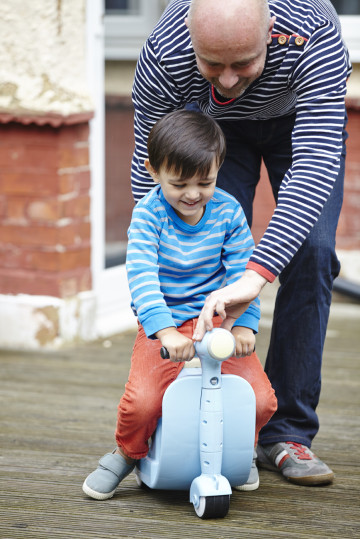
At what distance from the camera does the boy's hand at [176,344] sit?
191 centimetres

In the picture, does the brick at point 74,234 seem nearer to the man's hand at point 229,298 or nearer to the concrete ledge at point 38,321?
the concrete ledge at point 38,321

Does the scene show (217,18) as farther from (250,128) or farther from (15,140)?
(15,140)

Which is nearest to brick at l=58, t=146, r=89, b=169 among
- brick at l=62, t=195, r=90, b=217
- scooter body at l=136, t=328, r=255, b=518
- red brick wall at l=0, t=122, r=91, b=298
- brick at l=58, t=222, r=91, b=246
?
red brick wall at l=0, t=122, r=91, b=298

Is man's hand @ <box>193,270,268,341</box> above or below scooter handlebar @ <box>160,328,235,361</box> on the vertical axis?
above

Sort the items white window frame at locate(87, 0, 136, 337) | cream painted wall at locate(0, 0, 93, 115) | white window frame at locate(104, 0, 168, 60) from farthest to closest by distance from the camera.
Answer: white window frame at locate(104, 0, 168, 60)
white window frame at locate(87, 0, 136, 337)
cream painted wall at locate(0, 0, 93, 115)

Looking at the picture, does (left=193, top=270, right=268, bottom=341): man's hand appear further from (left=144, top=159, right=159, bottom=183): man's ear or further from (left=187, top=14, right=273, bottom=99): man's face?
(left=187, top=14, right=273, bottom=99): man's face

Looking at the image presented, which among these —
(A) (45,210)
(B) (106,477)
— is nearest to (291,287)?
(B) (106,477)

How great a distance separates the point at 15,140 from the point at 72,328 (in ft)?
2.75

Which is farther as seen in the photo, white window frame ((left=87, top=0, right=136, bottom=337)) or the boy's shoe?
white window frame ((left=87, top=0, right=136, bottom=337))

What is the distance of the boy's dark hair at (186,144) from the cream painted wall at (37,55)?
160 cm

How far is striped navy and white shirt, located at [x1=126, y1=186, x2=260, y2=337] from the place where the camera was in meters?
1.98

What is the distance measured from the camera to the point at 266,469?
2.37 meters

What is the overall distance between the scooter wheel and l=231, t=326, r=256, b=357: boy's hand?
330mm

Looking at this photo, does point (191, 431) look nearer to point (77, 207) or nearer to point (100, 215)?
point (77, 207)
